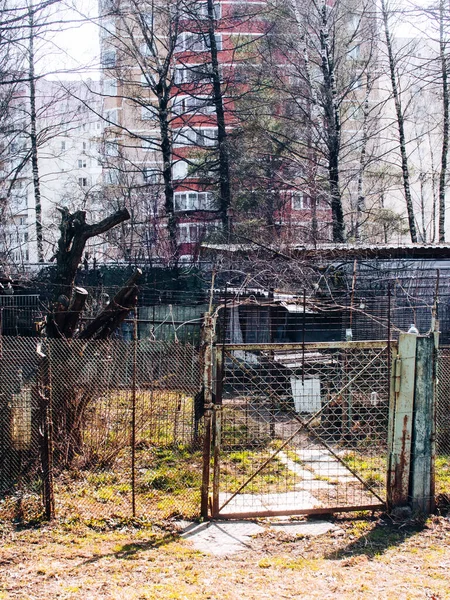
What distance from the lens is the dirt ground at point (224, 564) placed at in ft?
16.2

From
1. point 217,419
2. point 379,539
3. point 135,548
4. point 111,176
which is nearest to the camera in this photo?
point 135,548

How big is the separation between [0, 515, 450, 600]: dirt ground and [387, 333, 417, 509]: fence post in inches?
13.7

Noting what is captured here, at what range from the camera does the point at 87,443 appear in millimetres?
7875

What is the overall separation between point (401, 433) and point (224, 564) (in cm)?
247

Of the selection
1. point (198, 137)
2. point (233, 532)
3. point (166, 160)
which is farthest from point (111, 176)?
point (233, 532)

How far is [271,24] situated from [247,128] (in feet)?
14.2

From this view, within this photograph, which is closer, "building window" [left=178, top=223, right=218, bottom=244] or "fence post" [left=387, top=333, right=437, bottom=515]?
"fence post" [left=387, top=333, right=437, bottom=515]

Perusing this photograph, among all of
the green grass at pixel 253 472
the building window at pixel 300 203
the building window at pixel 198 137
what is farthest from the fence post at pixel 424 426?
the building window at pixel 300 203

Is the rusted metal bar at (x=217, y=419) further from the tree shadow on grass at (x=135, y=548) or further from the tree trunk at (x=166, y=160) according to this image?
the tree trunk at (x=166, y=160)

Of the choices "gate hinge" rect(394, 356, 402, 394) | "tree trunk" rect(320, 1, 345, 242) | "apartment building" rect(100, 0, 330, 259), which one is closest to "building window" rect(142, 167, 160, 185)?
"apartment building" rect(100, 0, 330, 259)

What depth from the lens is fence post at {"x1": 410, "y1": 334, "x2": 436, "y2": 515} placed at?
6762mm

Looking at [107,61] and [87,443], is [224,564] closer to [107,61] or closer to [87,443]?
[87,443]

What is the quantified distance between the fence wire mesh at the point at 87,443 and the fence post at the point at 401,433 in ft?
7.18

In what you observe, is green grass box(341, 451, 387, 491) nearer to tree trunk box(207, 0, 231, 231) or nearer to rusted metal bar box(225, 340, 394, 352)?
rusted metal bar box(225, 340, 394, 352)
